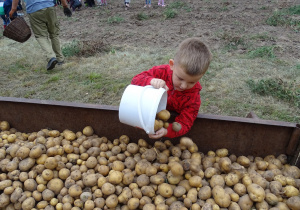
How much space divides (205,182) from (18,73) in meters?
5.11

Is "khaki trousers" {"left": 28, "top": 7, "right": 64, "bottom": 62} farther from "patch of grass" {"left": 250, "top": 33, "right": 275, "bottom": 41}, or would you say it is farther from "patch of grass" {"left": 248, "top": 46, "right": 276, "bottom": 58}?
"patch of grass" {"left": 250, "top": 33, "right": 275, "bottom": 41}

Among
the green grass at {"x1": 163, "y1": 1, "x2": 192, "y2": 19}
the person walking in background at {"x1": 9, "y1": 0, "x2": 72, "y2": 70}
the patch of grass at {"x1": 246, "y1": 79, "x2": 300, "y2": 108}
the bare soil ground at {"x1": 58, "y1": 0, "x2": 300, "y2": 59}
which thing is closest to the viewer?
the patch of grass at {"x1": 246, "y1": 79, "x2": 300, "y2": 108}

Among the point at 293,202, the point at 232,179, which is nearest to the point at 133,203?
the point at 232,179

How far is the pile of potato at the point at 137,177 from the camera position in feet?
7.23

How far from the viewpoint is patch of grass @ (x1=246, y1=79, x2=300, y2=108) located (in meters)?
4.30

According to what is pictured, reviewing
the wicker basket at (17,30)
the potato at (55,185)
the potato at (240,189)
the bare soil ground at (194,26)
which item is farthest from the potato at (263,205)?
the wicker basket at (17,30)

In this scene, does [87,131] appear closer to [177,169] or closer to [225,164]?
[177,169]

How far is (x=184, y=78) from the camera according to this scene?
87.3 inches

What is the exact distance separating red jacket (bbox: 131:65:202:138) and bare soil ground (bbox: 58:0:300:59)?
4.25 m

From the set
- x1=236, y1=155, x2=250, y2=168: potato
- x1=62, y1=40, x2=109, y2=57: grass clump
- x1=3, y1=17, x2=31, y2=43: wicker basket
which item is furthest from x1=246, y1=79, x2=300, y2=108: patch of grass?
x1=3, y1=17, x2=31, y2=43: wicker basket

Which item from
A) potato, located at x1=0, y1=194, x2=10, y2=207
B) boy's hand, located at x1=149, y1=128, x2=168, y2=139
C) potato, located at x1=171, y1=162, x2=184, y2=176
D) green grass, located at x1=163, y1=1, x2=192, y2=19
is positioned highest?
boy's hand, located at x1=149, y1=128, x2=168, y2=139

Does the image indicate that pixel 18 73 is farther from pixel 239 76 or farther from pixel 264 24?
pixel 264 24

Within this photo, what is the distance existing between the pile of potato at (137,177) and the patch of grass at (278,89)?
2076 millimetres

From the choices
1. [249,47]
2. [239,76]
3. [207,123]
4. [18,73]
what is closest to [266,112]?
[239,76]
